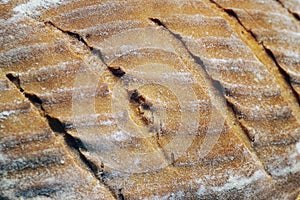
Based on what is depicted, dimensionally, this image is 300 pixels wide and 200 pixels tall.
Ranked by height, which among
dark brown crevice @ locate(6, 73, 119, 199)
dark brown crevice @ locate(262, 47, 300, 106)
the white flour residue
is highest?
the white flour residue

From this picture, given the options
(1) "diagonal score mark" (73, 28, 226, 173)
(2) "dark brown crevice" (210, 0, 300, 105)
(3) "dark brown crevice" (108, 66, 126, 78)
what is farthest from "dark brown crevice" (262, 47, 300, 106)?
(3) "dark brown crevice" (108, 66, 126, 78)

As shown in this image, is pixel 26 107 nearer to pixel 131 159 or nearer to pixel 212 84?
pixel 131 159

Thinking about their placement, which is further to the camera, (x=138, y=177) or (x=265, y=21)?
(x=265, y=21)

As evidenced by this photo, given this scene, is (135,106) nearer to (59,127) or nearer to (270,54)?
(59,127)

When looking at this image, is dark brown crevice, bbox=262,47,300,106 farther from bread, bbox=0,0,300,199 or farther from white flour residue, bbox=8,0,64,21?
white flour residue, bbox=8,0,64,21

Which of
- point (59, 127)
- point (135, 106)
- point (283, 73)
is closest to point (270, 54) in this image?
point (283, 73)

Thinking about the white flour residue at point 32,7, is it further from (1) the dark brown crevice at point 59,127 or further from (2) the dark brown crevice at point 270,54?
(2) the dark brown crevice at point 270,54

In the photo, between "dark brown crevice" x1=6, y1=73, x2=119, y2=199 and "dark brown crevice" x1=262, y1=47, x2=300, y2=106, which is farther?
"dark brown crevice" x1=262, y1=47, x2=300, y2=106

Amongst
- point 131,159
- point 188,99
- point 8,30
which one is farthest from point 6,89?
point 188,99
